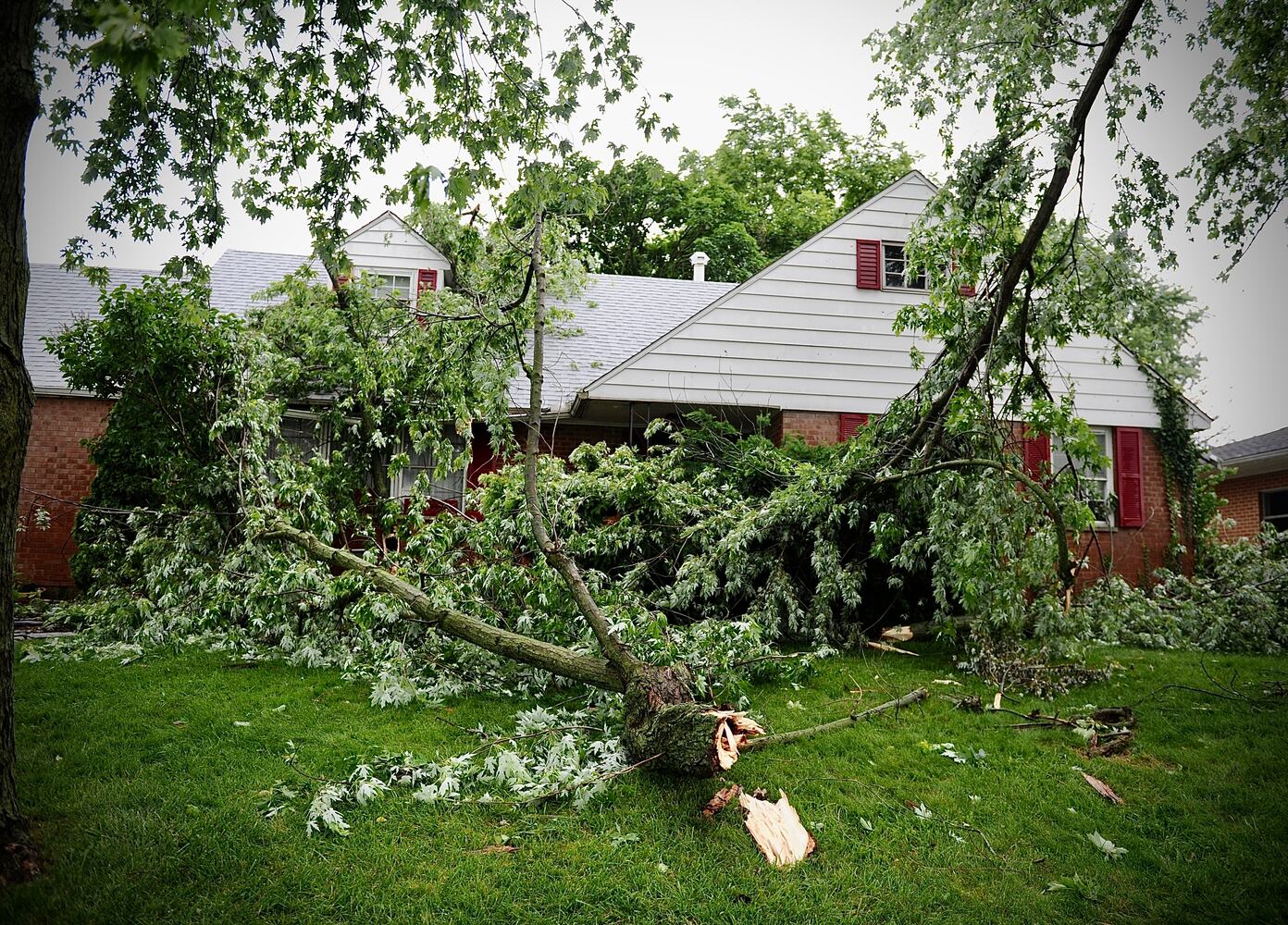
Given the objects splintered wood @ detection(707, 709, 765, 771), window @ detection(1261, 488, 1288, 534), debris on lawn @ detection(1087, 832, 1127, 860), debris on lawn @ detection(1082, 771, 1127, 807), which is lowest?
debris on lawn @ detection(1087, 832, 1127, 860)

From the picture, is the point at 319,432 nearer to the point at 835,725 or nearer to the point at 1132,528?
the point at 835,725

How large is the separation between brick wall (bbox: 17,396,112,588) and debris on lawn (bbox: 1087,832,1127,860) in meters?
13.3

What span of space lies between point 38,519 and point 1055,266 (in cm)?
1213

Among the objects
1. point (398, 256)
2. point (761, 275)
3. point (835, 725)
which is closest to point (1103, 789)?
point (835, 725)

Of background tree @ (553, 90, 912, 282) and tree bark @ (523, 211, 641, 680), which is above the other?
background tree @ (553, 90, 912, 282)

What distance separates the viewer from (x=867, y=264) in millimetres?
11570

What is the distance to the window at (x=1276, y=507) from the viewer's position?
15516 millimetres

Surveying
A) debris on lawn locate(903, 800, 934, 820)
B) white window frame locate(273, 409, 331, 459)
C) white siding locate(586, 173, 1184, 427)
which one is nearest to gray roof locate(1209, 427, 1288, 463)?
Answer: white siding locate(586, 173, 1184, 427)

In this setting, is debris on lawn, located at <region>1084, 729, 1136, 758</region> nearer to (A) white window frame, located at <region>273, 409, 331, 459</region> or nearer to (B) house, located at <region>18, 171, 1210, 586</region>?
(B) house, located at <region>18, 171, 1210, 586</region>

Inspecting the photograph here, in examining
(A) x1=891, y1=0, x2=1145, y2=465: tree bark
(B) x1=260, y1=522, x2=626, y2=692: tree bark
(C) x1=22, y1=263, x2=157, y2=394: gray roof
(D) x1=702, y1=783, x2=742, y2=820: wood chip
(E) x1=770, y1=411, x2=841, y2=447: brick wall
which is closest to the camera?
(D) x1=702, y1=783, x2=742, y2=820: wood chip

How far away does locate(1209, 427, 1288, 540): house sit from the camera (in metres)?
15.0

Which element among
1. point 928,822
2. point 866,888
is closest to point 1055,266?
point 928,822

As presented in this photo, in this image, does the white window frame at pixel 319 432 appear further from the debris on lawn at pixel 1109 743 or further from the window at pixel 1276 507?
the window at pixel 1276 507

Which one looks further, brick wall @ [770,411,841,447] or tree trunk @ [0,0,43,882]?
brick wall @ [770,411,841,447]
